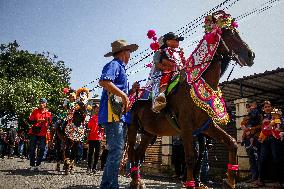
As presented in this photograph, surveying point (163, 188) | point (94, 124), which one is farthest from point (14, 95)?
point (163, 188)

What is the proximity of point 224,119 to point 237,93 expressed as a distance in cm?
1135

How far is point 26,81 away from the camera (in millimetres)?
36125

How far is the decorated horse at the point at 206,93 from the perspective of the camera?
4.91 metres

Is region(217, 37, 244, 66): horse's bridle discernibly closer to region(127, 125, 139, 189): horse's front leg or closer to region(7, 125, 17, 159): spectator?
region(127, 125, 139, 189): horse's front leg

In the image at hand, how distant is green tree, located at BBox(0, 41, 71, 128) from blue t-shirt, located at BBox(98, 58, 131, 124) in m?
29.7

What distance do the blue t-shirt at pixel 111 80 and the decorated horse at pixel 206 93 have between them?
49.9 inches

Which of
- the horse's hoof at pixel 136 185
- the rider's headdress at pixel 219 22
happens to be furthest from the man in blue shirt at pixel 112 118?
the rider's headdress at pixel 219 22

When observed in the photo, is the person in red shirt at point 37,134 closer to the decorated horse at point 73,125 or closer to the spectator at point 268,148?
the decorated horse at point 73,125

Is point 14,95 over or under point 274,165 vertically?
over

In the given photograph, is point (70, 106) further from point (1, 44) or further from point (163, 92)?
point (1, 44)

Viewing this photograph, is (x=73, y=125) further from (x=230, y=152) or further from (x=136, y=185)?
(x=230, y=152)

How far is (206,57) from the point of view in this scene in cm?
534

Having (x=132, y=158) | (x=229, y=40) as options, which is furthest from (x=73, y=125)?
(x=229, y=40)

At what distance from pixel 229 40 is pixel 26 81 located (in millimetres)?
34837
